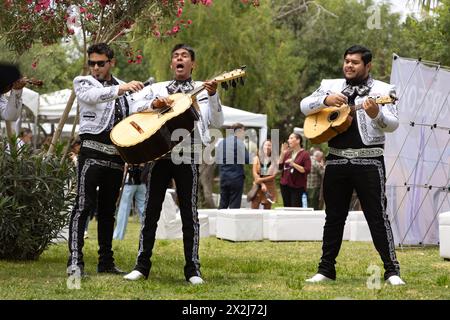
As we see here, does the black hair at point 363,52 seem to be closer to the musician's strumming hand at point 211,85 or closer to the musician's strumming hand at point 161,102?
the musician's strumming hand at point 211,85

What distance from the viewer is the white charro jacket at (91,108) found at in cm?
798

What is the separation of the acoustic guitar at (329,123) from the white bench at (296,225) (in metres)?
6.36

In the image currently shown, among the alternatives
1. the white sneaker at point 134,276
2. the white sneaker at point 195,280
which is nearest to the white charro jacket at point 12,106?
the white sneaker at point 134,276

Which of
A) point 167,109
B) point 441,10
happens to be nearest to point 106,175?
point 167,109

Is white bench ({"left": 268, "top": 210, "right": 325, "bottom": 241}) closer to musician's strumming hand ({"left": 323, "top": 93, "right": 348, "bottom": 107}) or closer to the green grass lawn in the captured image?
the green grass lawn

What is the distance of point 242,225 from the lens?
14.1 metres

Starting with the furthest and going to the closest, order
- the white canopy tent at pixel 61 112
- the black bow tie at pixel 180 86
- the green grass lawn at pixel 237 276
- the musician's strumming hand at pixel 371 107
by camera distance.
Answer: the white canopy tent at pixel 61 112 → the black bow tie at pixel 180 86 → the musician's strumming hand at pixel 371 107 → the green grass lawn at pixel 237 276

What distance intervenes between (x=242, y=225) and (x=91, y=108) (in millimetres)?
6297

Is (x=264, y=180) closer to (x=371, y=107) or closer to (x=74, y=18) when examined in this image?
(x=74, y=18)

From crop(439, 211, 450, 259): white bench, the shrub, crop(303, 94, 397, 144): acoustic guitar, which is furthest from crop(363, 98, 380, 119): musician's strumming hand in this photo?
crop(439, 211, 450, 259): white bench

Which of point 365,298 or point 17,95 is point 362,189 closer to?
point 365,298

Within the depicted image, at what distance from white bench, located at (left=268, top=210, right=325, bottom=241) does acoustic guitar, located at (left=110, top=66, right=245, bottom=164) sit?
6660 mm

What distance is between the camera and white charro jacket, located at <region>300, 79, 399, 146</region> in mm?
7469

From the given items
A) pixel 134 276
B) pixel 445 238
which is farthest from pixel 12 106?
pixel 445 238
